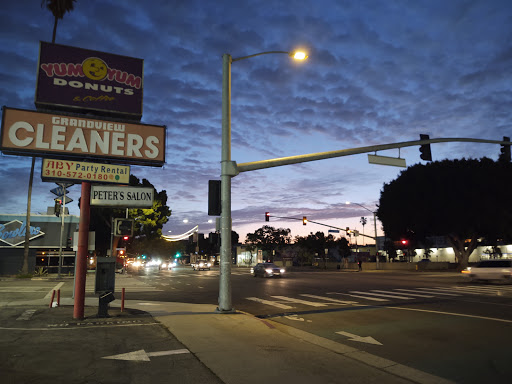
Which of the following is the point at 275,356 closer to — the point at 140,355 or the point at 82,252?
the point at 140,355

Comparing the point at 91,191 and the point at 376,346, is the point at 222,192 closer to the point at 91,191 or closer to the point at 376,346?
the point at 91,191

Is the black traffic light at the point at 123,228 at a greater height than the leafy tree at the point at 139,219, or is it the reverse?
the leafy tree at the point at 139,219

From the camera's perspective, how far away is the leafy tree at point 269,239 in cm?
9200

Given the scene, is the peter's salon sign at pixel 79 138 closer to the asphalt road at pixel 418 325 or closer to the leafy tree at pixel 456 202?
the asphalt road at pixel 418 325

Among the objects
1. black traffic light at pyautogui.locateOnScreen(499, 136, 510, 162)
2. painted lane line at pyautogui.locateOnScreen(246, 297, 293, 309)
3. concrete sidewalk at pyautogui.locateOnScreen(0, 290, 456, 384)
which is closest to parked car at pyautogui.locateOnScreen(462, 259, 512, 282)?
black traffic light at pyautogui.locateOnScreen(499, 136, 510, 162)

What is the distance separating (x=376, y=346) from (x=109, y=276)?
801cm

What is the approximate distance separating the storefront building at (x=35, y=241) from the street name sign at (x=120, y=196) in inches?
1170

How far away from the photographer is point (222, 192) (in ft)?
42.4

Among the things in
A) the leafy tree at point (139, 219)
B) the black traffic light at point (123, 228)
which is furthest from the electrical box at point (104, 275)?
the leafy tree at point (139, 219)

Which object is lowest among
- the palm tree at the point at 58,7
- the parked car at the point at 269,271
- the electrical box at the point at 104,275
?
the parked car at the point at 269,271

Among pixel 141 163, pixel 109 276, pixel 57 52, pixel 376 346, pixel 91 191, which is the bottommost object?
pixel 376 346

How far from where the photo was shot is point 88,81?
12648 millimetres

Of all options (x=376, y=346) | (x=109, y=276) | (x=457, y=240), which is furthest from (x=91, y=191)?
(x=457, y=240)

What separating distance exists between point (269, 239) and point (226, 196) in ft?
264
